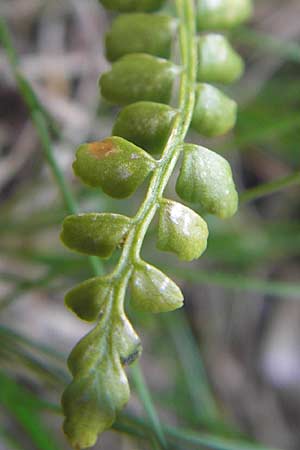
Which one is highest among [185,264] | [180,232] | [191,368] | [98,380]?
[180,232]

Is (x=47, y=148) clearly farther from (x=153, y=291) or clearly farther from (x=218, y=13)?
(x=153, y=291)

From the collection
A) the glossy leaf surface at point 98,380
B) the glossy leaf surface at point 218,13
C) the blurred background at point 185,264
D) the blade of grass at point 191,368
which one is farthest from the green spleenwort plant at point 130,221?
the blade of grass at point 191,368

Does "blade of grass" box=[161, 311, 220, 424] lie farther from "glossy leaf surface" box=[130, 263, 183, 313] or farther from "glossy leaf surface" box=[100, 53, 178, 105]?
"glossy leaf surface" box=[130, 263, 183, 313]

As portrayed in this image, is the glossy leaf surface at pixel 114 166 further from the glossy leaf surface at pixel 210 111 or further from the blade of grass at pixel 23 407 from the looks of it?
the blade of grass at pixel 23 407

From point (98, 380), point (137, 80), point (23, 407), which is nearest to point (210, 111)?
point (137, 80)

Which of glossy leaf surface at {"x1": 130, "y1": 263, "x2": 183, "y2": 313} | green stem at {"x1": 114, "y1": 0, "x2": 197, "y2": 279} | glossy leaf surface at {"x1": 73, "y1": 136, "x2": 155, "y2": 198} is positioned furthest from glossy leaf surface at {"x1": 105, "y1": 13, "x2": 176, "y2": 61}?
glossy leaf surface at {"x1": 130, "y1": 263, "x2": 183, "y2": 313}

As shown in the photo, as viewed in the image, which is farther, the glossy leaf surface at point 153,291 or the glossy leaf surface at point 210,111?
the glossy leaf surface at point 210,111
